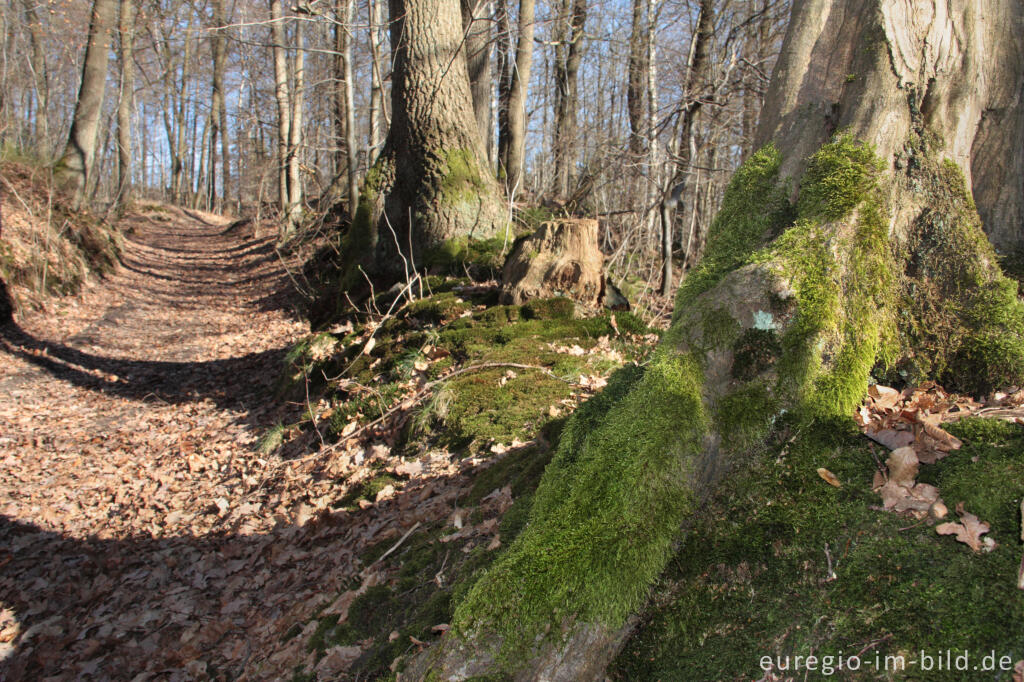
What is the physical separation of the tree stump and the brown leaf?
415 centimetres

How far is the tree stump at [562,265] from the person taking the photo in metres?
6.21

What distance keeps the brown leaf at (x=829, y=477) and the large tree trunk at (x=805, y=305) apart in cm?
22

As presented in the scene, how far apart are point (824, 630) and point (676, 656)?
481 millimetres

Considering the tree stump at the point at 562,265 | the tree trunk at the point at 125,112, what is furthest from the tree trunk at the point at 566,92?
the tree trunk at the point at 125,112

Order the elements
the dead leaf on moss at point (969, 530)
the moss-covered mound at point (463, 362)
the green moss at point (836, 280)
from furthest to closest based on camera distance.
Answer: the moss-covered mound at point (463, 362)
the green moss at point (836, 280)
the dead leaf on moss at point (969, 530)

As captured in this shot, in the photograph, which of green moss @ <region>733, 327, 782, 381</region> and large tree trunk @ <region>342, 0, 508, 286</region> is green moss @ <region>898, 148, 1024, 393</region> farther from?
large tree trunk @ <region>342, 0, 508, 286</region>

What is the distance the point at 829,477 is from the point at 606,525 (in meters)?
0.89

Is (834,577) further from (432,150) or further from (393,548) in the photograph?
(432,150)

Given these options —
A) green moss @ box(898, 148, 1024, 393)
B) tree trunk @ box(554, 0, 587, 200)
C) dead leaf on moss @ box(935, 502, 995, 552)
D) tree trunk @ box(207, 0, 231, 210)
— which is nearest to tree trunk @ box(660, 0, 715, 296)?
tree trunk @ box(554, 0, 587, 200)

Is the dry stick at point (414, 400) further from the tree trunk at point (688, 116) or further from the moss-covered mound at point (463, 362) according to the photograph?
the tree trunk at point (688, 116)

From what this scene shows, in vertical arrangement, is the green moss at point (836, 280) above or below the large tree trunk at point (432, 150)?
below

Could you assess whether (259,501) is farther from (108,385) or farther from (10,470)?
(108,385)

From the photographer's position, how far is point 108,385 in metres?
8.45

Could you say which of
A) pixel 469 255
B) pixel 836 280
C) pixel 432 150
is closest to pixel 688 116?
pixel 432 150
